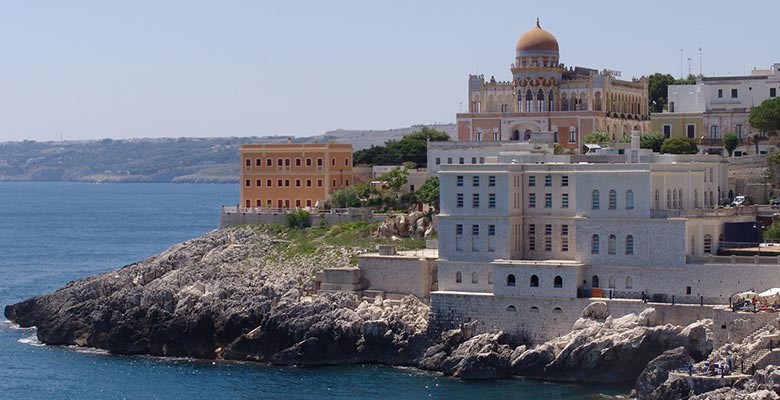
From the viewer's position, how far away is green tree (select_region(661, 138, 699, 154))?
82.4 meters

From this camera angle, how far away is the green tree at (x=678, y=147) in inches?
3246

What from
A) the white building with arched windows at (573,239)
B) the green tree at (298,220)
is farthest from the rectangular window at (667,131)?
the green tree at (298,220)

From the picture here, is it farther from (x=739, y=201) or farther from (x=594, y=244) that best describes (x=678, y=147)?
(x=594, y=244)

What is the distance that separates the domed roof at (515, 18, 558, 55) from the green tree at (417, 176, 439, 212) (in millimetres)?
10988

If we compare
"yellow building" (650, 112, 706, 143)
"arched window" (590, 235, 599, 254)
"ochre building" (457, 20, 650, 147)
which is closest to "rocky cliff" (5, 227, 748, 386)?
"arched window" (590, 235, 599, 254)

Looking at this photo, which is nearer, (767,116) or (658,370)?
(658,370)

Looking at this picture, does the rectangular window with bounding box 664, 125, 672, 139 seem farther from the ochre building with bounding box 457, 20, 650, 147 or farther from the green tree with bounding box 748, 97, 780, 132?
the green tree with bounding box 748, 97, 780, 132

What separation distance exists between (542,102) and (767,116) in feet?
44.4

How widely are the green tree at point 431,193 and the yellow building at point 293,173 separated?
6.81 m

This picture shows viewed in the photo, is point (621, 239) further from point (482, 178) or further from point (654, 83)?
point (654, 83)

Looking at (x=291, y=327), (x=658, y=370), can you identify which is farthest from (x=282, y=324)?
(x=658, y=370)

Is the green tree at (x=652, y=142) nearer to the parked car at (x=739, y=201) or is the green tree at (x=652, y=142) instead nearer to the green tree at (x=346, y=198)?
the parked car at (x=739, y=201)

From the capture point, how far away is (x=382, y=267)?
72375 millimetres

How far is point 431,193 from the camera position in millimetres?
82625
